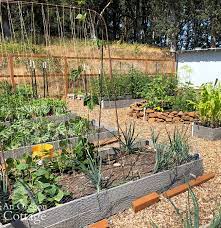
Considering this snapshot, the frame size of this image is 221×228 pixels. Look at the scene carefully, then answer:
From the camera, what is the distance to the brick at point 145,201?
298 cm

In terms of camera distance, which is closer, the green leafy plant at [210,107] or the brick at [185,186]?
the brick at [185,186]

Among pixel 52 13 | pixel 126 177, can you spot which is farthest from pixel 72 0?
pixel 126 177

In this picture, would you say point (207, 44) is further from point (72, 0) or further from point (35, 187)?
point (35, 187)

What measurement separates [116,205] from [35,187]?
78cm

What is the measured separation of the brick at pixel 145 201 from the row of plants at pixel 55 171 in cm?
30

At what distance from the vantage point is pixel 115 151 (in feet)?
13.8

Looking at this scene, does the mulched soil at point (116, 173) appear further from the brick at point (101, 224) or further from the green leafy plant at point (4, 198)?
the green leafy plant at point (4, 198)

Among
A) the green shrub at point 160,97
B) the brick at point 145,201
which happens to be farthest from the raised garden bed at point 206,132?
the brick at point 145,201

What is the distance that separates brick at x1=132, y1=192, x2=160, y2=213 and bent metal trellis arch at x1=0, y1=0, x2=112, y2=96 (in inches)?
57.7

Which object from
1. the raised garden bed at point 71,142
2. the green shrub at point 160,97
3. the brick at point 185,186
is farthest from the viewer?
the green shrub at point 160,97

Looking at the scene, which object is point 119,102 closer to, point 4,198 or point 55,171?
point 55,171

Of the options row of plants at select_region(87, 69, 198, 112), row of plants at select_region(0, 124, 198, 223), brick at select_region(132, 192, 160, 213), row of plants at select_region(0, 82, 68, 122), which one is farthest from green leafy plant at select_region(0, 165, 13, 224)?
row of plants at select_region(87, 69, 198, 112)

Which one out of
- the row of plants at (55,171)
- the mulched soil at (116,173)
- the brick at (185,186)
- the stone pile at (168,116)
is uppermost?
the row of plants at (55,171)

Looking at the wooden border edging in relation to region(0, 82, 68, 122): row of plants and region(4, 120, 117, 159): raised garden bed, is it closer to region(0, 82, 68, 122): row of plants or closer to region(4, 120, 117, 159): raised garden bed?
region(4, 120, 117, 159): raised garden bed
